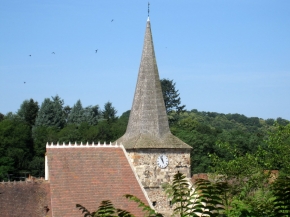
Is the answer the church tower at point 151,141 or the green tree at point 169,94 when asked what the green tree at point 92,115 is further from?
the church tower at point 151,141

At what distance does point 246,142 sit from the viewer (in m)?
70.8

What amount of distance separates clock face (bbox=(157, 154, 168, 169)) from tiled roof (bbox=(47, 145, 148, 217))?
1.88m

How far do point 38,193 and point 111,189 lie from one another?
3353 millimetres

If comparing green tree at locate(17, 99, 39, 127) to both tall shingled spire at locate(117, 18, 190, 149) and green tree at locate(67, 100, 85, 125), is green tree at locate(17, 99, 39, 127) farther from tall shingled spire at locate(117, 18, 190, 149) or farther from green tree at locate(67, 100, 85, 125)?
tall shingled spire at locate(117, 18, 190, 149)

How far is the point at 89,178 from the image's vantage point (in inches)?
1076

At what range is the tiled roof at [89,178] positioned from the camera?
84.9 ft

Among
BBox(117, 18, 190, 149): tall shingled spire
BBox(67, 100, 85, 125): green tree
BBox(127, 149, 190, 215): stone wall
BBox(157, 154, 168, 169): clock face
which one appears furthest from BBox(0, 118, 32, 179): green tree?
BBox(157, 154, 168, 169): clock face

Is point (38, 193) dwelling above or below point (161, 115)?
below

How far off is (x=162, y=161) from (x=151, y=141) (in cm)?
116

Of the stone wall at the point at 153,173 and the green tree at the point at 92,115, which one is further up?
the green tree at the point at 92,115

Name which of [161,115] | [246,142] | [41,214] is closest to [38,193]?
[41,214]

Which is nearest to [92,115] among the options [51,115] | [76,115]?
[76,115]

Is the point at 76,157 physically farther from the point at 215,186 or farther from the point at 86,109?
the point at 86,109

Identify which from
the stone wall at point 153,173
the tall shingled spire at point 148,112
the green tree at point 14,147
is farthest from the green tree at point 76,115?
the stone wall at point 153,173
